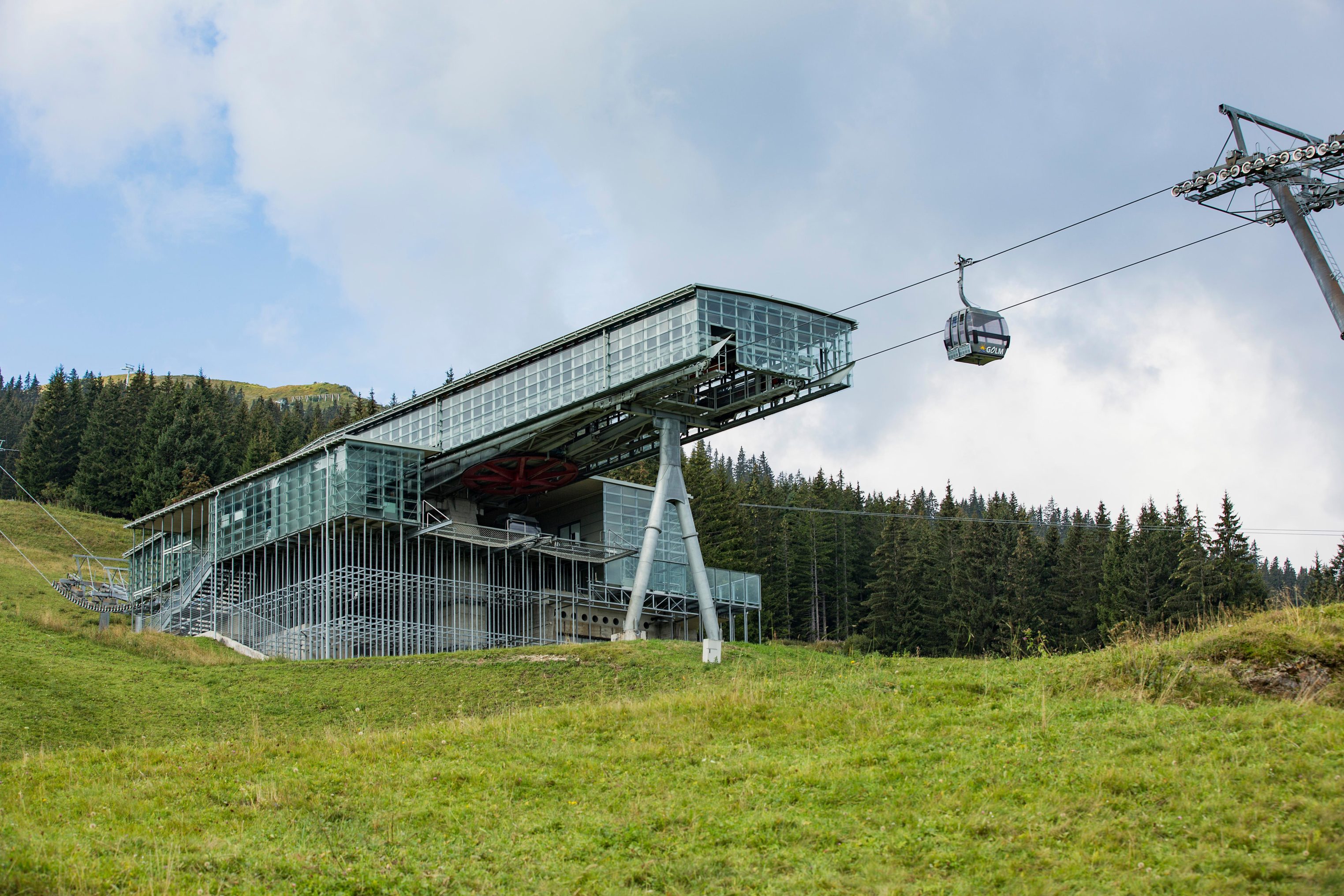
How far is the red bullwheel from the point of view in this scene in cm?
5534

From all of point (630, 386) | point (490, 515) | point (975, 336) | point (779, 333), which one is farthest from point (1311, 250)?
point (490, 515)

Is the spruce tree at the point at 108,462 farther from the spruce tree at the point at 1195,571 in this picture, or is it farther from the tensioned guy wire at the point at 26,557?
the spruce tree at the point at 1195,571

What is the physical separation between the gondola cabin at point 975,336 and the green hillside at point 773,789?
24.4 ft

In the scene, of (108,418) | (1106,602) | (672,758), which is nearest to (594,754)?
(672,758)

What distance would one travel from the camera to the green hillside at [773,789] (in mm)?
15406

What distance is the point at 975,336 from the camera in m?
31.9

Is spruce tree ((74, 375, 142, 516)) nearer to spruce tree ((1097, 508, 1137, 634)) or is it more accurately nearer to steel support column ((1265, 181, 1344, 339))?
spruce tree ((1097, 508, 1137, 634))

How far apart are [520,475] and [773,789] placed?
3820 cm

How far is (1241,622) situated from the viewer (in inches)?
941

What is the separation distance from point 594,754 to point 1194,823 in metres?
9.77

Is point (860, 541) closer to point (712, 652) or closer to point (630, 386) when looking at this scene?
point (630, 386)

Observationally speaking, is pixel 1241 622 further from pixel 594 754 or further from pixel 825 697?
pixel 594 754

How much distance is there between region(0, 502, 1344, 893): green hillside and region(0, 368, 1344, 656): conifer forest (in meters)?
26.5

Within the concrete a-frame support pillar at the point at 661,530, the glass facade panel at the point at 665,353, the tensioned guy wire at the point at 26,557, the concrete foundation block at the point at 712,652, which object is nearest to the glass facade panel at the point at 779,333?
the glass facade panel at the point at 665,353
